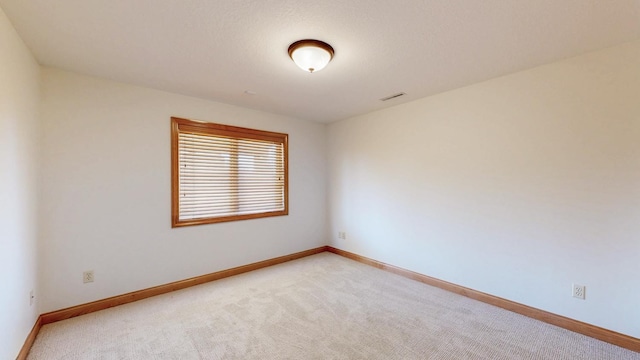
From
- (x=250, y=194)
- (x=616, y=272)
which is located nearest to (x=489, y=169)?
(x=616, y=272)

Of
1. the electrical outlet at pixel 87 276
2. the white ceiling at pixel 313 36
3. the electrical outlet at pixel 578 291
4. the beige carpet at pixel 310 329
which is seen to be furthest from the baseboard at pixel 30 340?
the electrical outlet at pixel 578 291

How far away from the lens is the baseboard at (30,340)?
6.23ft

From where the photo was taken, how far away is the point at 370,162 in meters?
4.08

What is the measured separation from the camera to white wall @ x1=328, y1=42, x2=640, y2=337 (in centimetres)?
211

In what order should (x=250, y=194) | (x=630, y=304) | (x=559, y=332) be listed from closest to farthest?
(x=630, y=304)
(x=559, y=332)
(x=250, y=194)

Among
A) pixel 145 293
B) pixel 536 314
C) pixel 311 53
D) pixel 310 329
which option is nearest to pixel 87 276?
pixel 145 293

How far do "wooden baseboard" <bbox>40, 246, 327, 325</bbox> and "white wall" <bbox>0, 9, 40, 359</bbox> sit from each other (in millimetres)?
227

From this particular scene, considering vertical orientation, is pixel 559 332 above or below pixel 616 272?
below

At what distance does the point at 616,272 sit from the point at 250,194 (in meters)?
3.91

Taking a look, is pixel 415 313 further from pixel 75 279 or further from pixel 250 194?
pixel 75 279

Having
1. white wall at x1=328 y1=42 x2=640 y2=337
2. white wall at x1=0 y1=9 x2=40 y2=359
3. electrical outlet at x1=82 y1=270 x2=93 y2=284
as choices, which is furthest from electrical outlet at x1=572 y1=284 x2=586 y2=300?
electrical outlet at x1=82 y1=270 x2=93 y2=284

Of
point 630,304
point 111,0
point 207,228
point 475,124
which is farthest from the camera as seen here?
point 207,228

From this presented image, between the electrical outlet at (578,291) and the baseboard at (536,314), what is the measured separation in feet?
0.70

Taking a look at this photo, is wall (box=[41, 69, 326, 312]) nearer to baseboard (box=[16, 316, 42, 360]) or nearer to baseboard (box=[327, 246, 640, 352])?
baseboard (box=[16, 316, 42, 360])
